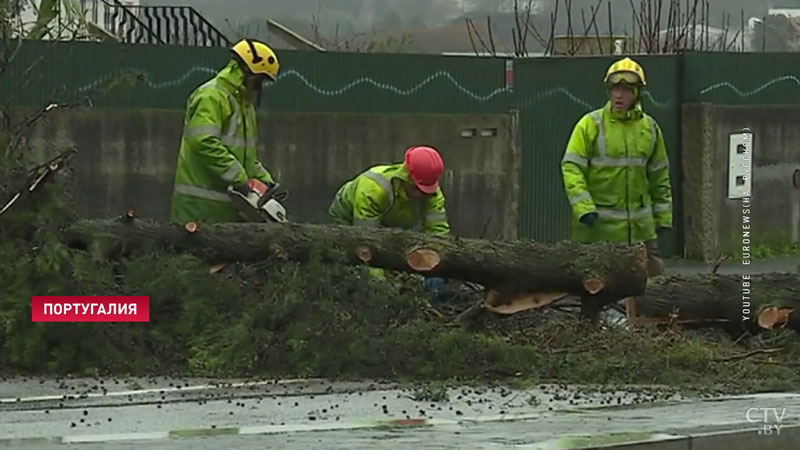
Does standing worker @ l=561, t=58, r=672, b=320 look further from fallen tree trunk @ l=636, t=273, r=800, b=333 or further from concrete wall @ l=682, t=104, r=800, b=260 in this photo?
concrete wall @ l=682, t=104, r=800, b=260

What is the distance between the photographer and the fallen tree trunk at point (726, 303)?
10.4 meters

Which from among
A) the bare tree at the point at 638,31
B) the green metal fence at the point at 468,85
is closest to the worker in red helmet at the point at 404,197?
the green metal fence at the point at 468,85

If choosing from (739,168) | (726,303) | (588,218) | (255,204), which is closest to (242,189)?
(255,204)

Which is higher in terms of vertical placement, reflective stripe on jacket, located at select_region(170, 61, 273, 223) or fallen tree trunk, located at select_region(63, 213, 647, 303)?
reflective stripe on jacket, located at select_region(170, 61, 273, 223)

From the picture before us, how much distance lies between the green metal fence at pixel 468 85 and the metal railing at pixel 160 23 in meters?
5.40

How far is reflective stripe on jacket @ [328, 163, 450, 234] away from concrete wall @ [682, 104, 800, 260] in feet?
26.8

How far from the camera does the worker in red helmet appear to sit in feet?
35.4

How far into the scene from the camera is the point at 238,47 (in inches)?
424

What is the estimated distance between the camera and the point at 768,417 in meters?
8.23

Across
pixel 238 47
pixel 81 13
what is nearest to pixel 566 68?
pixel 81 13

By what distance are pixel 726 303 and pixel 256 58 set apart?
3.30m

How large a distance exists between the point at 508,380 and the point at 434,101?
8566 mm

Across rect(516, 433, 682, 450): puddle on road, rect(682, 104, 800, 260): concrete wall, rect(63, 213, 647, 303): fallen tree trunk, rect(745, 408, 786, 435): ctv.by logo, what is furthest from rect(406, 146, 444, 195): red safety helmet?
rect(682, 104, 800, 260): concrete wall

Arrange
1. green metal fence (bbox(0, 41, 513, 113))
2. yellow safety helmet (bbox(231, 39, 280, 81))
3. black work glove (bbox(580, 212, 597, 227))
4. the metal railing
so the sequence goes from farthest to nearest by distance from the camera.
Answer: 1. the metal railing
2. green metal fence (bbox(0, 41, 513, 113))
3. black work glove (bbox(580, 212, 597, 227))
4. yellow safety helmet (bbox(231, 39, 280, 81))
